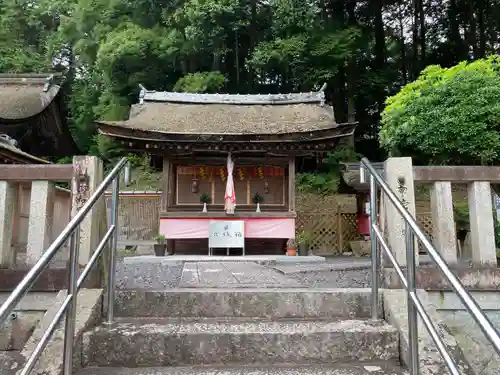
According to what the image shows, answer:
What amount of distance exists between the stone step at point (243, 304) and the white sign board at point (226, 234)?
753 cm

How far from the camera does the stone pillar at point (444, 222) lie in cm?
304

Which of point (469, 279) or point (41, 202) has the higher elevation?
point (41, 202)

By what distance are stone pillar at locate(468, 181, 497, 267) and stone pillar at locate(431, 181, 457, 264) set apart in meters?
0.15

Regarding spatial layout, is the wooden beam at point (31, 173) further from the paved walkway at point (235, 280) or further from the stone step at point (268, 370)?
the paved walkway at point (235, 280)

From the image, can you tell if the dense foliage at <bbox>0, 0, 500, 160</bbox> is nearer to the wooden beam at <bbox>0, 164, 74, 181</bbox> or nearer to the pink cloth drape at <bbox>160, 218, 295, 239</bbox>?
the pink cloth drape at <bbox>160, 218, 295, 239</bbox>

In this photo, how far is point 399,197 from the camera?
315 centimetres

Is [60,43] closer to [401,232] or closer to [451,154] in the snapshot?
[451,154]

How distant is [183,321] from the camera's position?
287 centimetres

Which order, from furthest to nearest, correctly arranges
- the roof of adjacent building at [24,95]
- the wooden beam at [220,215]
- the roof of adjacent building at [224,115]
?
the roof of adjacent building at [24,95] → the wooden beam at [220,215] → the roof of adjacent building at [224,115]

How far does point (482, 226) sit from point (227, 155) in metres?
8.74

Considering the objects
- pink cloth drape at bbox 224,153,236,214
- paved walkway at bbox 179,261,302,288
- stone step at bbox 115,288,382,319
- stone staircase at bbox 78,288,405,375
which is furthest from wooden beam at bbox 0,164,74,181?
pink cloth drape at bbox 224,153,236,214

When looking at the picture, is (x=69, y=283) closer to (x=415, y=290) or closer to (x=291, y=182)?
(x=415, y=290)

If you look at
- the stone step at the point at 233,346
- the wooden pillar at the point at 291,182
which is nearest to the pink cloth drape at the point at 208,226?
the wooden pillar at the point at 291,182

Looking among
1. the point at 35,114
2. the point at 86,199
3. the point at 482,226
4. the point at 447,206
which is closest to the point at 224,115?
the point at 35,114
